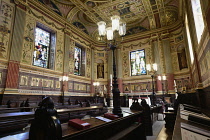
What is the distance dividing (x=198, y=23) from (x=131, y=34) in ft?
36.8

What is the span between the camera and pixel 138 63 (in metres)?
14.4

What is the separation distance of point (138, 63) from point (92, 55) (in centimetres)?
534

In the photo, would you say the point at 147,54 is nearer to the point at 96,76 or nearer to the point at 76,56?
the point at 96,76

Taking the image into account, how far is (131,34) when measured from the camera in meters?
15.2

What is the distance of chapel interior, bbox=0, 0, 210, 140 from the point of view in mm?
7137

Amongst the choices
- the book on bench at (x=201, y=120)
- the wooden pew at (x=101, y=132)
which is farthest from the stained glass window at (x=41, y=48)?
the book on bench at (x=201, y=120)

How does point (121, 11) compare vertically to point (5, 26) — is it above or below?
above

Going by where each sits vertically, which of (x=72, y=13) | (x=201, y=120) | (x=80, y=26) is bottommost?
(x=201, y=120)

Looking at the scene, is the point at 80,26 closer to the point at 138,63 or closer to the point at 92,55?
the point at 92,55

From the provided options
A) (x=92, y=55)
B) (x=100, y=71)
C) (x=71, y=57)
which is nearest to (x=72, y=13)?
(x=71, y=57)

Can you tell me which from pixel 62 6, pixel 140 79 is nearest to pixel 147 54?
pixel 140 79

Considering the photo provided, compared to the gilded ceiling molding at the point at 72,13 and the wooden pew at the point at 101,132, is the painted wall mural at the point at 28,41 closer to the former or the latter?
the gilded ceiling molding at the point at 72,13

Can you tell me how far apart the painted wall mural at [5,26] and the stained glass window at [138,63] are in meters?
11.4

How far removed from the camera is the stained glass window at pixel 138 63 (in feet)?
46.4
